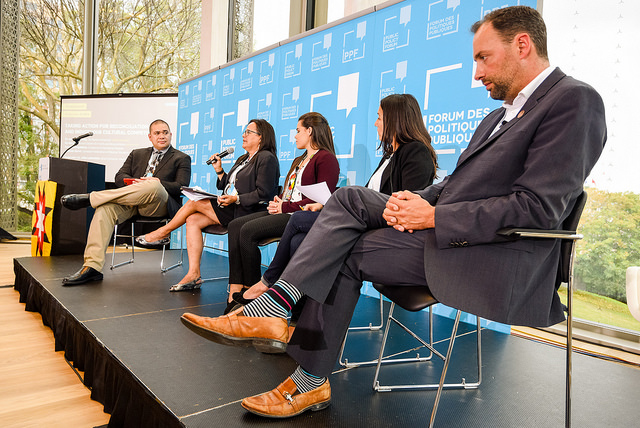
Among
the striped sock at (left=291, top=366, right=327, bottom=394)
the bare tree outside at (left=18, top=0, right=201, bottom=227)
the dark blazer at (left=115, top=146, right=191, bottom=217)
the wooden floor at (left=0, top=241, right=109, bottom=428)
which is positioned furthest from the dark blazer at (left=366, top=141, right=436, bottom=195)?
the bare tree outside at (left=18, top=0, right=201, bottom=227)

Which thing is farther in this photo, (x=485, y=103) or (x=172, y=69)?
(x=172, y=69)

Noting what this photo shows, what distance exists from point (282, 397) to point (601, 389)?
126 centimetres

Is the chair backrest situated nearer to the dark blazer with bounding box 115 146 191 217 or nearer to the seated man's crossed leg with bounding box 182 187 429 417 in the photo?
the seated man's crossed leg with bounding box 182 187 429 417

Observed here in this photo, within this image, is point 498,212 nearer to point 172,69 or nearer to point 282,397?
point 282,397

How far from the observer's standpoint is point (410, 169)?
204 centimetres

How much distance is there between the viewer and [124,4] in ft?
21.4

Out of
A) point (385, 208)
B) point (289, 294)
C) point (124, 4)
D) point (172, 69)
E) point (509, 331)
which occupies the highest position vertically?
point (124, 4)

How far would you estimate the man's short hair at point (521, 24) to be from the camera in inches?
49.5

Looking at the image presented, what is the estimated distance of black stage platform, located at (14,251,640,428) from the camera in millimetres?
1293

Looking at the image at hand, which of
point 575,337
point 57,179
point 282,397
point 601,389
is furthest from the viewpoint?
point 57,179

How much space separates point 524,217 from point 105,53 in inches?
278

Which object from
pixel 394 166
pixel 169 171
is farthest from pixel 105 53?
pixel 394 166

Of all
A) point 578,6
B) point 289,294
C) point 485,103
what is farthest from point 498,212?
point 578,6

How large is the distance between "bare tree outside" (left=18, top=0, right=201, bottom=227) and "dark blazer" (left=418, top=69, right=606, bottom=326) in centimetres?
612
